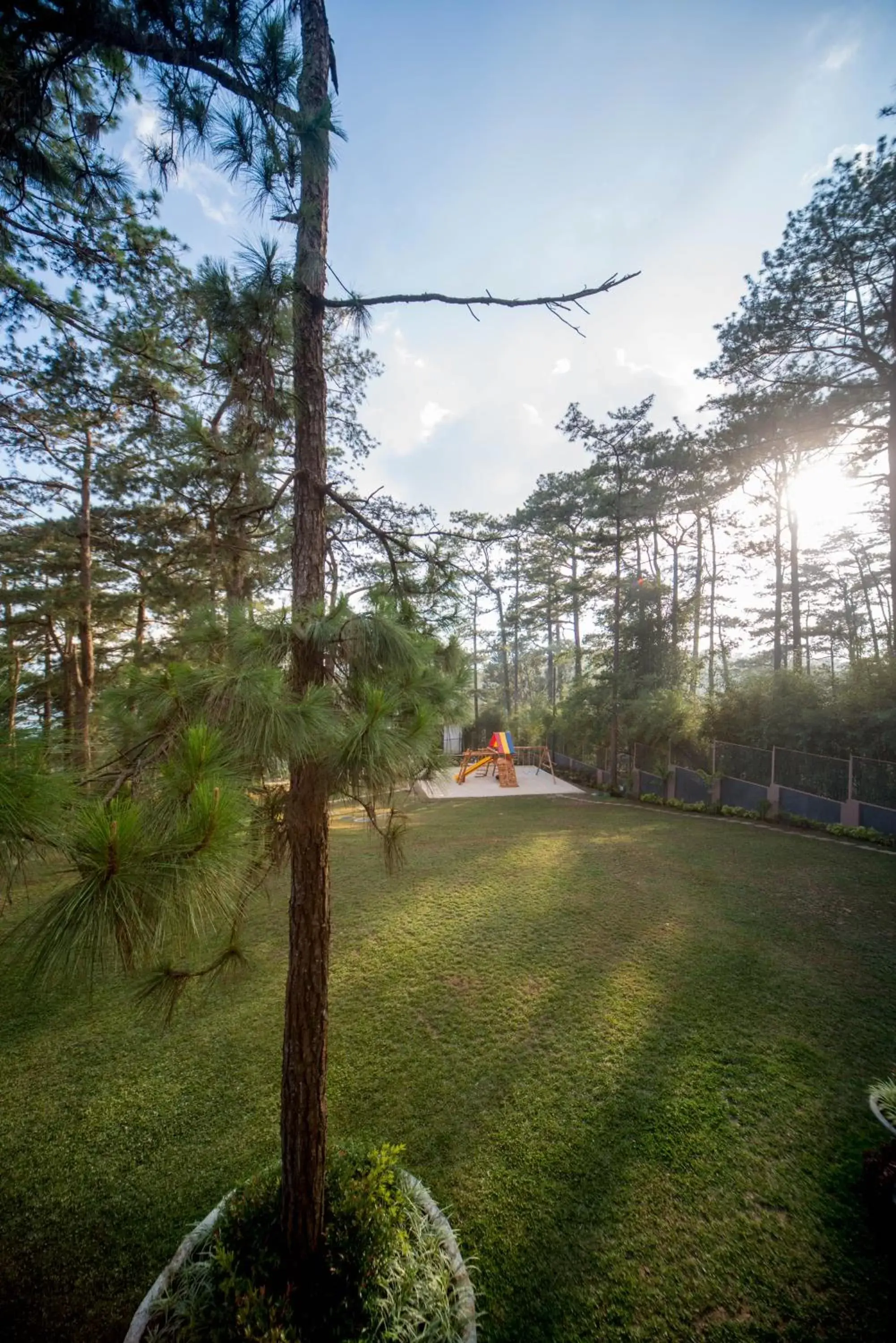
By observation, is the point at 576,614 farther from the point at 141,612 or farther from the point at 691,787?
the point at 141,612

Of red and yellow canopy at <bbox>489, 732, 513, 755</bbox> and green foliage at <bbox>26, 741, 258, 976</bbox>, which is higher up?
green foliage at <bbox>26, 741, 258, 976</bbox>

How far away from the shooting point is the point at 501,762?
14414mm

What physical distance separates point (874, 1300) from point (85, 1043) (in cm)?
425

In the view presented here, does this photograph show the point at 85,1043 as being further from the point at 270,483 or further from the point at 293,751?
the point at 270,483

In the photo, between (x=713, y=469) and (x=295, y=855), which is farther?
(x=713, y=469)

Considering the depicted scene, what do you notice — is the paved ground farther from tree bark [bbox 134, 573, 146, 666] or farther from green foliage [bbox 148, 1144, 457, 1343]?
green foliage [bbox 148, 1144, 457, 1343]

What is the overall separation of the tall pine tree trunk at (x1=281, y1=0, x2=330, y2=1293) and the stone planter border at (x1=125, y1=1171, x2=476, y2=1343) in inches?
13.0

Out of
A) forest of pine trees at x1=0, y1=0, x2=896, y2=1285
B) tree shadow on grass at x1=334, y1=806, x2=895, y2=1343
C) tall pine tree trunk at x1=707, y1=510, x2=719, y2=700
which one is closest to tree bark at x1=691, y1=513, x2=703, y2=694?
tall pine tree trunk at x1=707, y1=510, x2=719, y2=700

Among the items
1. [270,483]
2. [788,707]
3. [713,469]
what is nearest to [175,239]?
[270,483]

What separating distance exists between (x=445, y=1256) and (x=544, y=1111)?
1007 millimetres

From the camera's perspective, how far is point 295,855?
5.17 ft

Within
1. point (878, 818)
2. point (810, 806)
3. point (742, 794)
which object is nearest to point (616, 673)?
point (742, 794)

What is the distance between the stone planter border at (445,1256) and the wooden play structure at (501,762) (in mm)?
10292

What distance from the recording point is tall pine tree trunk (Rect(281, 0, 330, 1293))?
1531 mm
